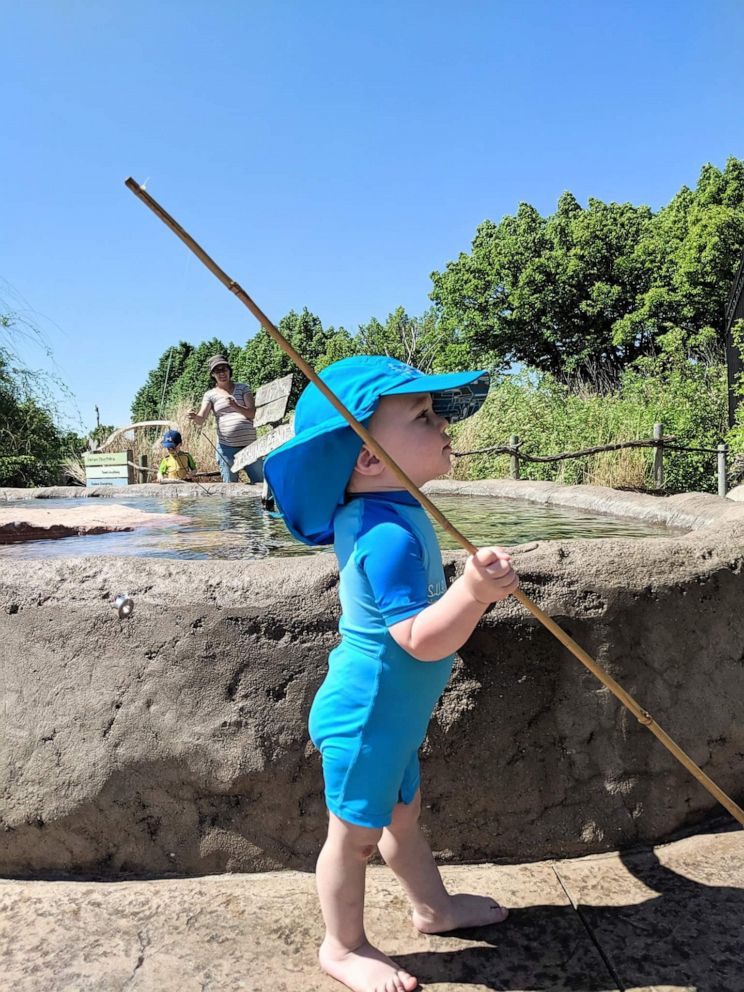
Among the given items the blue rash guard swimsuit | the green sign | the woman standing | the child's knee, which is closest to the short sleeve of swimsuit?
the blue rash guard swimsuit

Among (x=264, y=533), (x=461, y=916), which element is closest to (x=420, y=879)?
(x=461, y=916)

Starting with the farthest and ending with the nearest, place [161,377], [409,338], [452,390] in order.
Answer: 1. [161,377]
2. [409,338]
3. [452,390]

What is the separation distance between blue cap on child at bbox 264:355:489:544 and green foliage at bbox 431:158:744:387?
25762 mm

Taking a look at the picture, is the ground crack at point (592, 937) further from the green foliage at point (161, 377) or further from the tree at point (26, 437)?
the green foliage at point (161, 377)

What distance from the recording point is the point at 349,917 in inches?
59.5

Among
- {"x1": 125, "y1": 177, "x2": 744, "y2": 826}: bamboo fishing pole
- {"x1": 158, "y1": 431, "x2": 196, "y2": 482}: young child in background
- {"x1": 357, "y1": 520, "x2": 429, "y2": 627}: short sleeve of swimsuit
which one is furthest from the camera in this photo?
{"x1": 158, "y1": 431, "x2": 196, "y2": 482}: young child in background

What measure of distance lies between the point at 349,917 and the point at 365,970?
95 mm

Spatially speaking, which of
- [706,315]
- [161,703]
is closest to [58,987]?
[161,703]

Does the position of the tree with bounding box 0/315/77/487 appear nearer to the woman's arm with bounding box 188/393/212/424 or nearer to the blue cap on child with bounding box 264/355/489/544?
the woman's arm with bounding box 188/393/212/424

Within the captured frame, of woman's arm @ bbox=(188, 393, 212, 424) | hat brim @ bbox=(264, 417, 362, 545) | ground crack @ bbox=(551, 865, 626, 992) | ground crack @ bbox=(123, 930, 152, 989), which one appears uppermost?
woman's arm @ bbox=(188, 393, 212, 424)

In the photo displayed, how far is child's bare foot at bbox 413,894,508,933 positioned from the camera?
5.41ft

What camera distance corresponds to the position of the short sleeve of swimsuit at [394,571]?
4.47ft

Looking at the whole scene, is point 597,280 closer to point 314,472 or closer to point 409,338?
point 409,338

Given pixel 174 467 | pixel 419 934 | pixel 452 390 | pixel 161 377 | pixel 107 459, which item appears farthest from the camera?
pixel 161 377
